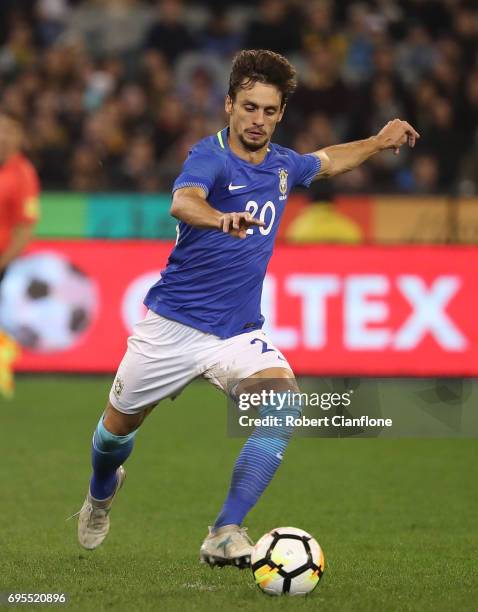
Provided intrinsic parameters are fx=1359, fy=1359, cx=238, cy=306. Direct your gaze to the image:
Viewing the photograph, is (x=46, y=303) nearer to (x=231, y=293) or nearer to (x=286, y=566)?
(x=231, y=293)

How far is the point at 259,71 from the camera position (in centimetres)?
557

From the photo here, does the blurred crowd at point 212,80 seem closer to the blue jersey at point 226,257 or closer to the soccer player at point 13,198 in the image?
the soccer player at point 13,198

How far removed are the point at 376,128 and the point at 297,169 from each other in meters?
9.89

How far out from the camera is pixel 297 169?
596 cm

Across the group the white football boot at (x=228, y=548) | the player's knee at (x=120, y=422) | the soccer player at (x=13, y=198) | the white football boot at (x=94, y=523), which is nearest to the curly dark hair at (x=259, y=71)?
the player's knee at (x=120, y=422)

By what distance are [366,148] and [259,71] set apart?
977mm

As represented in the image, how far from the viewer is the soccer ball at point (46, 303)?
496 inches

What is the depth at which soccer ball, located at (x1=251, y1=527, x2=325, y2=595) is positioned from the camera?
Answer: 200 inches

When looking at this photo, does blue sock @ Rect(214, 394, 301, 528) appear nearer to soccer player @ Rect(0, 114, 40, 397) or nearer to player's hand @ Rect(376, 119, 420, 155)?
player's hand @ Rect(376, 119, 420, 155)

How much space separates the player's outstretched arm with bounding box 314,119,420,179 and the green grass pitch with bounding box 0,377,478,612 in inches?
70.4

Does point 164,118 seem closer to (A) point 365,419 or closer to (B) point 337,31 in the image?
(B) point 337,31

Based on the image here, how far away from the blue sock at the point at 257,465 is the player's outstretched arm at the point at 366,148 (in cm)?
140

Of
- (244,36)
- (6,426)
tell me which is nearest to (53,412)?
(6,426)

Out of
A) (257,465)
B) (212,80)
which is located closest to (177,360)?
(257,465)
